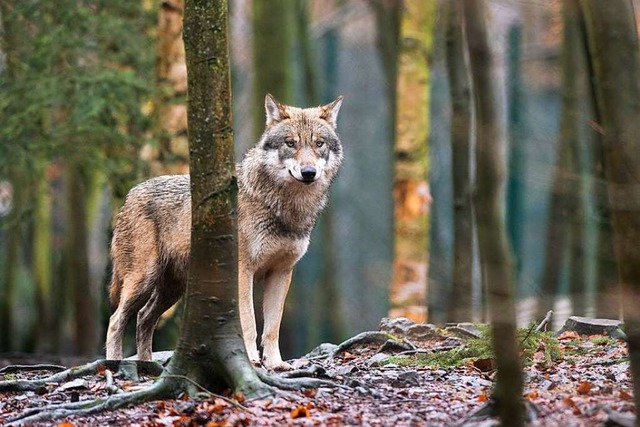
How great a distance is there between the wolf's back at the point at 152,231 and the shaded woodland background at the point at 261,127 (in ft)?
11.9

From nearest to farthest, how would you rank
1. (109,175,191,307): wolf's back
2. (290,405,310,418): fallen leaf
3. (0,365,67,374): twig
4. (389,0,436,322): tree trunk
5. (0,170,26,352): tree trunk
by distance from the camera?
(290,405,310,418): fallen leaf, (0,365,67,374): twig, (109,175,191,307): wolf's back, (0,170,26,352): tree trunk, (389,0,436,322): tree trunk

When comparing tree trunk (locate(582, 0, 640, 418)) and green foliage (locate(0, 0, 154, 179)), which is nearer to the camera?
tree trunk (locate(582, 0, 640, 418))

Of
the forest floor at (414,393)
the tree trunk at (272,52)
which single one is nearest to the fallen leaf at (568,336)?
the forest floor at (414,393)

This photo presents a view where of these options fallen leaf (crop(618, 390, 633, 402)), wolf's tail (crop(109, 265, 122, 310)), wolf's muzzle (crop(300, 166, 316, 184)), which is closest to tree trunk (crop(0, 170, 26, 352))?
wolf's tail (crop(109, 265, 122, 310))

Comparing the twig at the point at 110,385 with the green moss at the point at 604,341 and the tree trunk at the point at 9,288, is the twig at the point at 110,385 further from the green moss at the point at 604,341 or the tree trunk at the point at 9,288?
the tree trunk at the point at 9,288

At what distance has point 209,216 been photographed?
6164 millimetres

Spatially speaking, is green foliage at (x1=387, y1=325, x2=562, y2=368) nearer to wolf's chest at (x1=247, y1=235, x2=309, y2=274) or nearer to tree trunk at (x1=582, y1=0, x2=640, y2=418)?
wolf's chest at (x1=247, y1=235, x2=309, y2=274)

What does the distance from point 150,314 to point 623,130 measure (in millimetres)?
5563

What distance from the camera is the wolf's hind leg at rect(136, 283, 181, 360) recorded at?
29.6ft

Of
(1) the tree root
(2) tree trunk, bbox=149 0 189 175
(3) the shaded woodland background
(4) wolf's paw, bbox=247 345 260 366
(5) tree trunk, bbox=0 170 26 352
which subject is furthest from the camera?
(5) tree trunk, bbox=0 170 26 352

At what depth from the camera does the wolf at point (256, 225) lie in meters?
8.42

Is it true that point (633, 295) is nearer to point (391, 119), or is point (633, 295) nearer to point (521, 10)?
point (521, 10)

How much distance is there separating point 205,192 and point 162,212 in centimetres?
291

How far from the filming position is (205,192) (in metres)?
6.16
